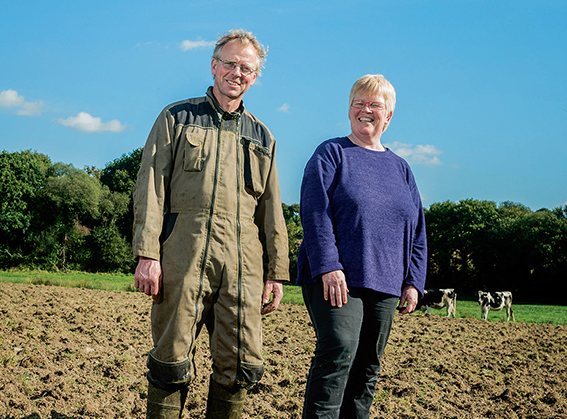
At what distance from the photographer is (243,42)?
8.60 ft

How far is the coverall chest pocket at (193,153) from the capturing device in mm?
2430

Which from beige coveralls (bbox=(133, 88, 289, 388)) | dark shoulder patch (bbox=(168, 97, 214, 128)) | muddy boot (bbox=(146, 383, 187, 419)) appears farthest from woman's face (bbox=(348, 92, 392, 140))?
muddy boot (bbox=(146, 383, 187, 419))

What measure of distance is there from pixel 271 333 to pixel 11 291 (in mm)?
6756

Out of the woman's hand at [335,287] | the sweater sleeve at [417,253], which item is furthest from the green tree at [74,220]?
the woman's hand at [335,287]

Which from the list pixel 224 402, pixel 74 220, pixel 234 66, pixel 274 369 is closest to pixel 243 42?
pixel 234 66

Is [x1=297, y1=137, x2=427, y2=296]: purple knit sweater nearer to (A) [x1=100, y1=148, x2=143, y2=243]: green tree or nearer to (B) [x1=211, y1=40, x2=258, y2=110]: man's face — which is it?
(B) [x1=211, y1=40, x2=258, y2=110]: man's face

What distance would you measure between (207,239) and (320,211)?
1.89ft

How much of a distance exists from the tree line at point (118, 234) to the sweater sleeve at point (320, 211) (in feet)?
97.3

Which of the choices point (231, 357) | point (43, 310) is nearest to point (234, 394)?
point (231, 357)

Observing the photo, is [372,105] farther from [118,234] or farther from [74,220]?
[74,220]

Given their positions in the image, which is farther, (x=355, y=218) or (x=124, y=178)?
(x=124, y=178)

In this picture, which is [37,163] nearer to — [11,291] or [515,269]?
[11,291]

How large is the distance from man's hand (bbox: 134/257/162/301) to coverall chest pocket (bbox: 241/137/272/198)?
0.64 meters

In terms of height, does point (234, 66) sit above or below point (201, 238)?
above
